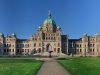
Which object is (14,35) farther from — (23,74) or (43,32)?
(23,74)

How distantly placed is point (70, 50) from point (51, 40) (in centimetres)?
1592

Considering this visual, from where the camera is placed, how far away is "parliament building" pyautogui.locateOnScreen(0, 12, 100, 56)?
414 feet

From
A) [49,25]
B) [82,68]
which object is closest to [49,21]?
[49,25]

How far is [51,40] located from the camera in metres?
127

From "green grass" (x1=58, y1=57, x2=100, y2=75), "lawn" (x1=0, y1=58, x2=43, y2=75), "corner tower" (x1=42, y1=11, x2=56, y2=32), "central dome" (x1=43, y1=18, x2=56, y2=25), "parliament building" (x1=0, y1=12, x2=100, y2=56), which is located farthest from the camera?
"central dome" (x1=43, y1=18, x2=56, y2=25)

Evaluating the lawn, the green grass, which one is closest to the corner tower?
the green grass

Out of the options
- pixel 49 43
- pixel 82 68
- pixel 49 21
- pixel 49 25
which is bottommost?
pixel 82 68

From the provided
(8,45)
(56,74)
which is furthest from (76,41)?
(56,74)

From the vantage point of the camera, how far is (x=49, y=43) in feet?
415

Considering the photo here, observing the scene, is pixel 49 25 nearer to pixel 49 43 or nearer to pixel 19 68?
pixel 49 43

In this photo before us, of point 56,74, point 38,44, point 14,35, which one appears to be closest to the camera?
point 56,74

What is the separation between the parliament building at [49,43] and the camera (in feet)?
414

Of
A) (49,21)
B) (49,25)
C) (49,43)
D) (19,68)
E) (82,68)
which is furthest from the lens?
(49,21)

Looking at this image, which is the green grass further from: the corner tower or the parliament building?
the corner tower
